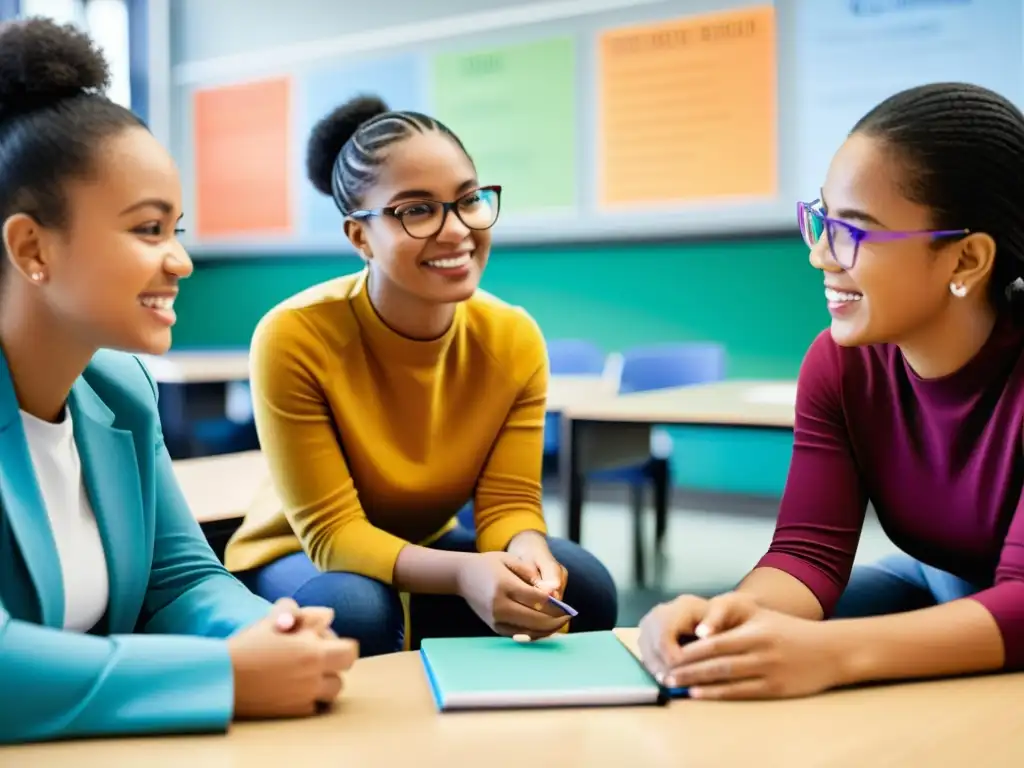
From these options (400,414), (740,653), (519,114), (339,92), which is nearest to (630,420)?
(400,414)

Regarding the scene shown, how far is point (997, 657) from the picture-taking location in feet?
3.23

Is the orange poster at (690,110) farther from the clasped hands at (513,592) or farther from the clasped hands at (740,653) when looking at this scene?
the clasped hands at (740,653)

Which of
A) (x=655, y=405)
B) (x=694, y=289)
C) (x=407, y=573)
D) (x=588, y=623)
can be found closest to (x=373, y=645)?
(x=407, y=573)

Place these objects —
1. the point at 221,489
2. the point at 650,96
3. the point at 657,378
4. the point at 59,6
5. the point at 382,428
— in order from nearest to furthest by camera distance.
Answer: the point at 382,428, the point at 221,489, the point at 657,378, the point at 650,96, the point at 59,6

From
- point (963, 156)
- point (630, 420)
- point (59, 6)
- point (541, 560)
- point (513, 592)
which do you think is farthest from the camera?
point (59, 6)

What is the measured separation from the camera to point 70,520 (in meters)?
1.04

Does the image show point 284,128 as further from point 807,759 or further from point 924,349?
point 807,759

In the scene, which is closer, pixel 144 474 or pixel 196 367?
pixel 144 474

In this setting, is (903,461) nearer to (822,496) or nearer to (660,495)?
(822,496)

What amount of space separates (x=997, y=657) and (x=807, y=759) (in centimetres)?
33

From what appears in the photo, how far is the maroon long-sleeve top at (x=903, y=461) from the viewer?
48.2 inches

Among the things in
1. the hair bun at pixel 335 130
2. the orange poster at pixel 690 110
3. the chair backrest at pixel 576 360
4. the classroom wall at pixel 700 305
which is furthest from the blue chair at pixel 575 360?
the hair bun at pixel 335 130

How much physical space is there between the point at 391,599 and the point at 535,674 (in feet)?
2.06

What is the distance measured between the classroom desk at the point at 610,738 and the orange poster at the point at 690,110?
3.75 m
